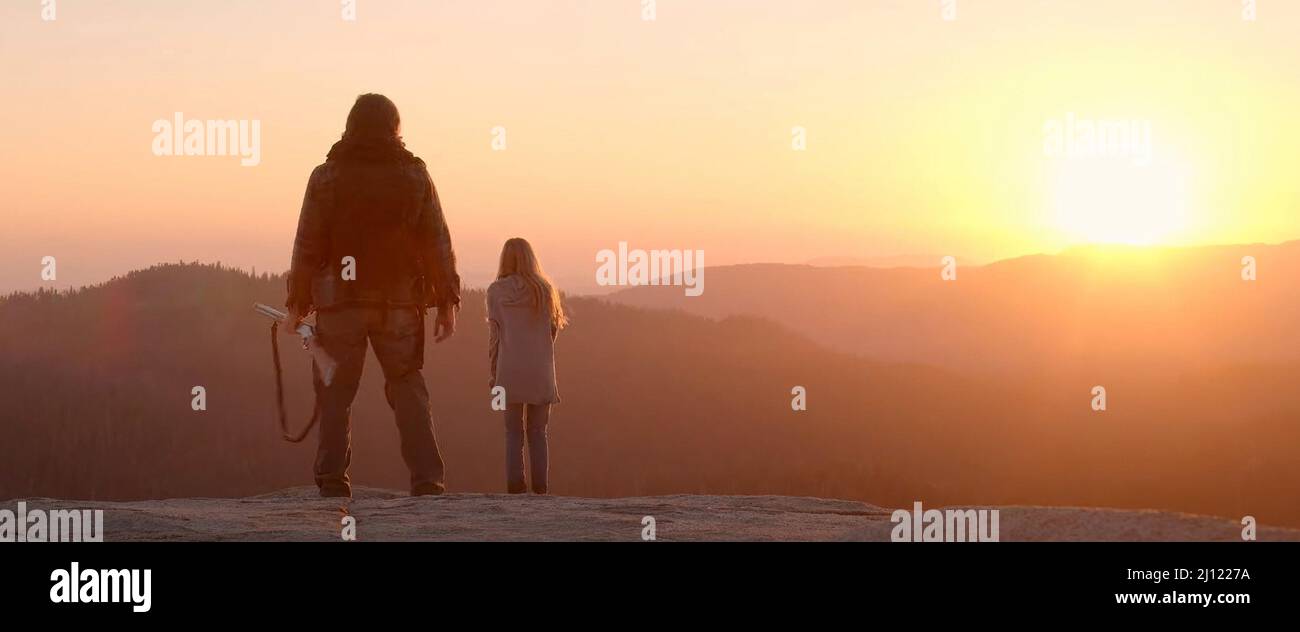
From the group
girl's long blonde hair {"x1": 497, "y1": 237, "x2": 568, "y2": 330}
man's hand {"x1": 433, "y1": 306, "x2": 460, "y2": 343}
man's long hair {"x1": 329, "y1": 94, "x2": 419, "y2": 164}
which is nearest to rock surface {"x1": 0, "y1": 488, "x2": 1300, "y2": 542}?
man's hand {"x1": 433, "y1": 306, "x2": 460, "y2": 343}

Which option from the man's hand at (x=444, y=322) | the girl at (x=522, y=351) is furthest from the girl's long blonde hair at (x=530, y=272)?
the man's hand at (x=444, y=322)

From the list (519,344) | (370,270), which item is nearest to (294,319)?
(370,270)

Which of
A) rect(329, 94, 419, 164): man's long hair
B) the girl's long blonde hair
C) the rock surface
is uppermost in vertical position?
rect(329, 94, 419, 164): man's long hair

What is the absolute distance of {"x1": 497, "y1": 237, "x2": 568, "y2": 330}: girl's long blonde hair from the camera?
11172 mm

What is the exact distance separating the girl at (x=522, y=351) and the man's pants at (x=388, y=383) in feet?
2.51

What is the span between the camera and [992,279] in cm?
8219

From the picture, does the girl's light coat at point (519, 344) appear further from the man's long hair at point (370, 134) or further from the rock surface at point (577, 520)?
the man's long hair at point (370, 134)

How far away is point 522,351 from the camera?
11.1m

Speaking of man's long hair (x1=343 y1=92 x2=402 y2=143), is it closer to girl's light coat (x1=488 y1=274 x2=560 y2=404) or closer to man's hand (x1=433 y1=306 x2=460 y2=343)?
man's hand (x1=433 y1=306 x2=460 y2=343)

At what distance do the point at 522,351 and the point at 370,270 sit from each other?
146cm

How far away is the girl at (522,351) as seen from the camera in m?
11.1

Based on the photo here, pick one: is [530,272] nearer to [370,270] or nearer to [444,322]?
[444,322]
